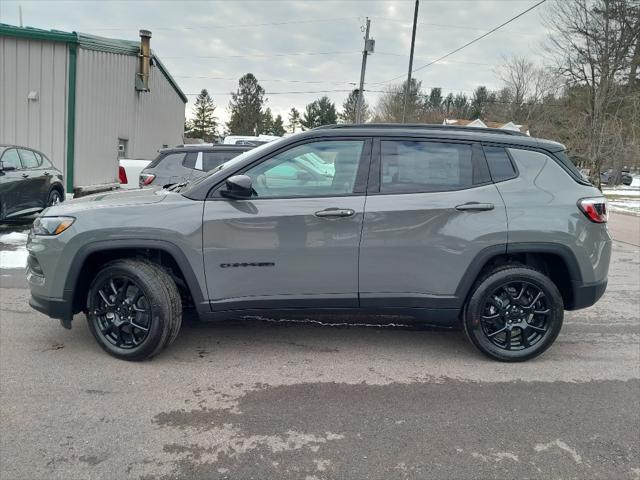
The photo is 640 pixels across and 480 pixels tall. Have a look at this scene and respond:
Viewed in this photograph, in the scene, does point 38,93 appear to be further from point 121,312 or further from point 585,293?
point 585,293

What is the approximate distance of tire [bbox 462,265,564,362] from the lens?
399 centimetres

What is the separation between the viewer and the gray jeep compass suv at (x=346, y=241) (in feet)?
12.5

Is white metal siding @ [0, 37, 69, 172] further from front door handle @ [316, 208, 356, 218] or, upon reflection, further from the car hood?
front door handle @ [316, 208, 356, 218]

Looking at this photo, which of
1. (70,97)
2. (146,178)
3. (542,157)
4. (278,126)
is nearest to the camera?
(542,157)

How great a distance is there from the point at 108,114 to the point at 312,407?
16.4m

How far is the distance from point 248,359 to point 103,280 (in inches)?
50.6

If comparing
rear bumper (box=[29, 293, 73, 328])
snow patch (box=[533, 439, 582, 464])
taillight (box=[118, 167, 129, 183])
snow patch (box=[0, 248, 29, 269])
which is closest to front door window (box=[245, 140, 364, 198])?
rear bumper (box=[29, 293, 73, 328])

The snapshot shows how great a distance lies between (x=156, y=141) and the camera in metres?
23.4

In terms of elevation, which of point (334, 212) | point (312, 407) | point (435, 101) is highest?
point (435, 101)

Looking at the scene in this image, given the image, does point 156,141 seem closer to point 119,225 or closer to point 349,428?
point 119,225

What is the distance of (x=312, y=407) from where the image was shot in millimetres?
3340

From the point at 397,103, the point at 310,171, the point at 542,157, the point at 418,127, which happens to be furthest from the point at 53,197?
the point at 397,103

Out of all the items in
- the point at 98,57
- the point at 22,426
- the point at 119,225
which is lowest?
the point at 22,426

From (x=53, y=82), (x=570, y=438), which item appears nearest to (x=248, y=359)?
(x=570, y=438)
